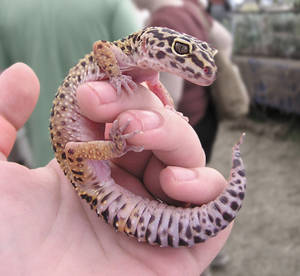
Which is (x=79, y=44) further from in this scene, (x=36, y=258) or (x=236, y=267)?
(x=236, y=267)

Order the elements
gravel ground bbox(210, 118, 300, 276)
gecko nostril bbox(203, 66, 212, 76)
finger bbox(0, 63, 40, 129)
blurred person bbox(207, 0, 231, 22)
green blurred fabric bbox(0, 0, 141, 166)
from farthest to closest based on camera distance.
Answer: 1. blurred person bbox(207, 0, 231, 22)
2. gravel ground bbox(210, 118, 300, 276)
3. green blurred fabric bbox(0, 0, 141, 166)
4. finger bbox(0, 63, 40, 129)
5. gecko nostril bbox(203, 66, 212, 76)

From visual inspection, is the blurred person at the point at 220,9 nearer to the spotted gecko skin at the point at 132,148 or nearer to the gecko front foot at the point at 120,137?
the spotted gecko skin at the point at 132,148

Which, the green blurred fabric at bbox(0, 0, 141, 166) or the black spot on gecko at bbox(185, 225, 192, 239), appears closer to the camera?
the black spot on gecko at bbox(185, 225, 192, 239)

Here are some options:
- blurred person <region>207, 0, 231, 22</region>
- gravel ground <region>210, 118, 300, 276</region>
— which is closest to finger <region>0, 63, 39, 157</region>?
gravel ground <region>210, 118, 300, 276</region>

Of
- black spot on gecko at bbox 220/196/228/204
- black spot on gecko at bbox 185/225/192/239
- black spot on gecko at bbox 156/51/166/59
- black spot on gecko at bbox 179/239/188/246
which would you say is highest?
black spot on gecko at bbox 156/51/166/59

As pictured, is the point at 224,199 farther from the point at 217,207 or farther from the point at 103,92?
the point at 103,92

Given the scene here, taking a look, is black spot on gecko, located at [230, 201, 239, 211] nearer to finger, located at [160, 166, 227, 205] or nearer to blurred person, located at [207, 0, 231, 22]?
finger, located at [160, 166, 227, 205]
